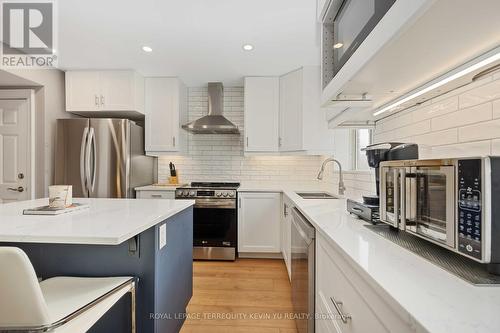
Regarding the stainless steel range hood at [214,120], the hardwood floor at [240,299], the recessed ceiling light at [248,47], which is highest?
the recessed ceiling light at [248,47]

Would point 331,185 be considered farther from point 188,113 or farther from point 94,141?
point 94,141

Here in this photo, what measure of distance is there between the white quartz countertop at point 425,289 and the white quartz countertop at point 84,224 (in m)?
0.84

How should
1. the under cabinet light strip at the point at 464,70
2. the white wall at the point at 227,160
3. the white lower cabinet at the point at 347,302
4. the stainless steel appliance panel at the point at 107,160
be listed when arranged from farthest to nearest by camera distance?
the white wall at the point at 227,160 → the stainless steel appliance panel at the point at 107,160 → the under cabinet light strip at the point at 464,70 → the white lower cabinet at the point at 347,302

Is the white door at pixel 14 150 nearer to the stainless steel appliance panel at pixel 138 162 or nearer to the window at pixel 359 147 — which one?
the stainless steel appliance panel at pixel 138 162

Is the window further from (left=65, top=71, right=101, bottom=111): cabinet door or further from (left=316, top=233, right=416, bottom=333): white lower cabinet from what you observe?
(left=65, top=71, right=101, bottom=111): cabinet door

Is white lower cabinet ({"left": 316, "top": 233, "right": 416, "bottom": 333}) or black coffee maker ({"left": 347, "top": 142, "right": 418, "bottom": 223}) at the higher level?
black coffee maker ({"left": 347, "top": 142, "right": 418, "bottom": 223})

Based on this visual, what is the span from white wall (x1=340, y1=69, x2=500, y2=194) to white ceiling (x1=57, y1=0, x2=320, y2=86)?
1037mm

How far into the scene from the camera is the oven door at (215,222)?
311cm

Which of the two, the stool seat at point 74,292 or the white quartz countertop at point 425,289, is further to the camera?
the stool seat at point 74,292

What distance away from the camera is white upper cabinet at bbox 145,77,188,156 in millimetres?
3430

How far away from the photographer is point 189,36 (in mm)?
2393

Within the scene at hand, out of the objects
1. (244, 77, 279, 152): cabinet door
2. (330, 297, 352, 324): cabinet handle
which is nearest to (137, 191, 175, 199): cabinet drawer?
(244, 77, 279, 152): cabinet door

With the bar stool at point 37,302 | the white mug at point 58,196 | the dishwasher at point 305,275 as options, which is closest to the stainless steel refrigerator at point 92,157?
the white mug at point 58,196

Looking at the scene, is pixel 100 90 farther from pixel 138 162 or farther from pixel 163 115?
pixel 138 162
